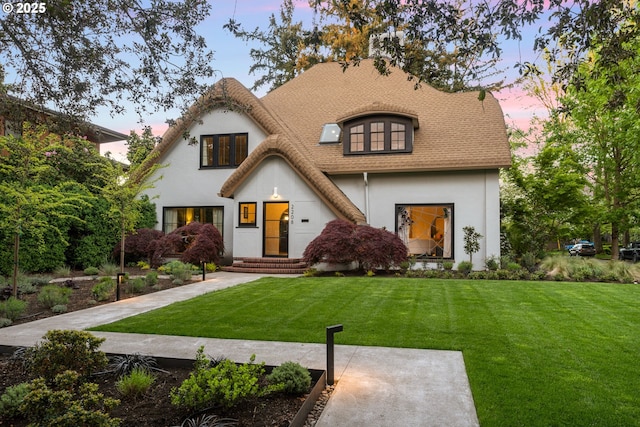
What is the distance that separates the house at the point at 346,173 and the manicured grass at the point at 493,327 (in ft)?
13.5

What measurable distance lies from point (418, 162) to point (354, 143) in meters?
2.80

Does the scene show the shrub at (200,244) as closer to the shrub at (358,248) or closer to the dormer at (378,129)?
the shrub at (358,248)

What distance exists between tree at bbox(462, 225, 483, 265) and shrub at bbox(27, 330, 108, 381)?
12520mm

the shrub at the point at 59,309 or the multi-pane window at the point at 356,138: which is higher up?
the multi-pane window at the point at 356,138

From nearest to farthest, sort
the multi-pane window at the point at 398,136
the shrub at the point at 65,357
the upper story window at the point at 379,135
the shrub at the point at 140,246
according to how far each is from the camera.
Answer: the shrub at the point at 65,357
the shrub at the point at 140,246
the upper story window at the point at 379,135
the multi-pane window at the point at 398,136

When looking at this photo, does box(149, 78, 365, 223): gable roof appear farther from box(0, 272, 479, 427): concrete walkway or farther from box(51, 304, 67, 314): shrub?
box(0, 272, 479, 427): concrete walkway

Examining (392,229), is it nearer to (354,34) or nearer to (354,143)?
(354,143)

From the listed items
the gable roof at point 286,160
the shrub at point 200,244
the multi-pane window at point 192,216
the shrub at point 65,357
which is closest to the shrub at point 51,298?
the shrub at point 65,357

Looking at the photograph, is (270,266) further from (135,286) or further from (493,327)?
(493,327)

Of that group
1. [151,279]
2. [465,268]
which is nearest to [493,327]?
[465,268]

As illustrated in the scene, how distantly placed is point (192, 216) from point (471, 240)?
37.3 feet

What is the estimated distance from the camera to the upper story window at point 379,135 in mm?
15706

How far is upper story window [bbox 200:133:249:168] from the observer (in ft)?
56.0

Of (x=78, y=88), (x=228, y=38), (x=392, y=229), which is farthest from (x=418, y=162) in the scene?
(x=78, y=88)
